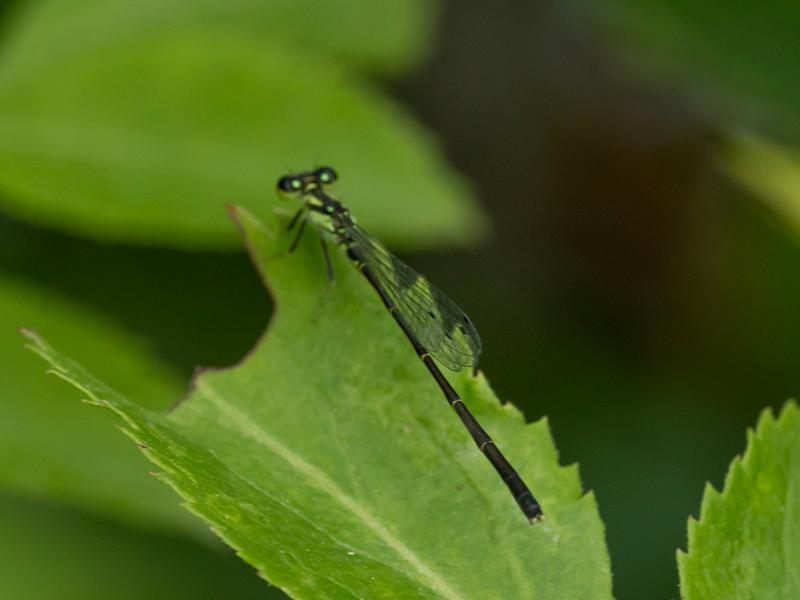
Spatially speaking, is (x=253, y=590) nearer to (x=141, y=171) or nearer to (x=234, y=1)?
(x=141, y=171)

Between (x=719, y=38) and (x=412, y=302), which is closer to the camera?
(x=412, y=302)

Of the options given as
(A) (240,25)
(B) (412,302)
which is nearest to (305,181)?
(B) (412,302)

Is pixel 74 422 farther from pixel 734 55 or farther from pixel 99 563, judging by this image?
pixel 734 55

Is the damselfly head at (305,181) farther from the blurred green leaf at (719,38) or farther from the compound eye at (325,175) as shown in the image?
the blurred green leaf at (719,38)

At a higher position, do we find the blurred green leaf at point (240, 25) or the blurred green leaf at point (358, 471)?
the blurred green leaf at point (240, 25)

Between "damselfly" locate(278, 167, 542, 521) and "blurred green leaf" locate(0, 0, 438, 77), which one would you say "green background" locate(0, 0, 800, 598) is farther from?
"damselfly" locate(278, 167, 542, 521)

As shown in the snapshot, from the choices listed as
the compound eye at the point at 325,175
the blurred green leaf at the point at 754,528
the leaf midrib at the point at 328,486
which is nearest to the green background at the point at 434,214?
the compound eye at the point at 325,175
